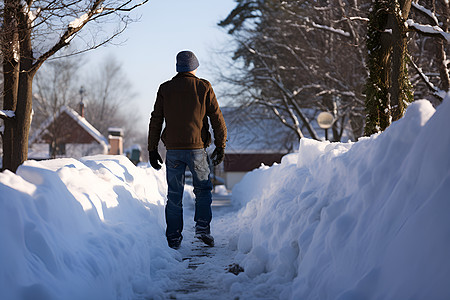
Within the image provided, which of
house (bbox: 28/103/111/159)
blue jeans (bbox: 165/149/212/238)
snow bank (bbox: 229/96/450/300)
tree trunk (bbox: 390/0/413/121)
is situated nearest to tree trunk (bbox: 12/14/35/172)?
blue jeans (bbox: 165/149/212/238)

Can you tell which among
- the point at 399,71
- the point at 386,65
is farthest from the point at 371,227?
the point at 386,65

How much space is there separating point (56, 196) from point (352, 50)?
1855cm

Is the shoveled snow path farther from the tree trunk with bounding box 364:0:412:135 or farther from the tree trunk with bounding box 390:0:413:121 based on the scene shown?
the tree trunk with bounding box 390:0:413:121

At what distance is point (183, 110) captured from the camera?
6035 millimetres

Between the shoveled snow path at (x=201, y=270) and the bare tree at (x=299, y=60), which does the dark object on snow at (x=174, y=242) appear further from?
the bare tree at (x=299, y=60)

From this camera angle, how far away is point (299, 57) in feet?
78.6

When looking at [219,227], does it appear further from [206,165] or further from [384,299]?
[384,299]

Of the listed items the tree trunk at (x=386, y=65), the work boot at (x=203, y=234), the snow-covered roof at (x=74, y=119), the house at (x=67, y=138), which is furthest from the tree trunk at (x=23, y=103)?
the snow-covered roof at (x=74, y=119)

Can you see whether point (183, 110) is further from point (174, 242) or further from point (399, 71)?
point (399, 71)

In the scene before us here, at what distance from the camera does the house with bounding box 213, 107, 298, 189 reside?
2561 centimetres

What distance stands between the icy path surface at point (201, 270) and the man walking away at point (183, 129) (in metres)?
0.36

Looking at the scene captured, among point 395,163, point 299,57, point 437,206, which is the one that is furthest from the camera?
point 299,57

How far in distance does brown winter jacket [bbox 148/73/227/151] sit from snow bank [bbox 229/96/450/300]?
5.29ft

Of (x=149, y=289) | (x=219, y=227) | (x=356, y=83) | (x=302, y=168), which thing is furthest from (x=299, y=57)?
(x=149, y=289)
